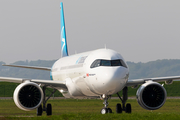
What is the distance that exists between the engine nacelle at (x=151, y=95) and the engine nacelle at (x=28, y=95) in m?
6.21

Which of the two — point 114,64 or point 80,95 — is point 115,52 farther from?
point 80,95

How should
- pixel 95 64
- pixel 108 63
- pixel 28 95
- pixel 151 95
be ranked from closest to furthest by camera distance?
pixel 108 63 → pixel 95 64 → pixel 28 95 → pixel 151 95

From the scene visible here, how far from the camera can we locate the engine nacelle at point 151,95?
2311cm

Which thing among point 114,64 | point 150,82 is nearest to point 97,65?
point 114,64

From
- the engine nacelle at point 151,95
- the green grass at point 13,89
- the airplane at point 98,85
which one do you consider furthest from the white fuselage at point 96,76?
the green grass at point 13,89

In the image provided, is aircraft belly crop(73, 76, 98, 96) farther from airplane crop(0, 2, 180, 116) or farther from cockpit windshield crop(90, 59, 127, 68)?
cockpit windshield crop(90, 59, 127, 68)

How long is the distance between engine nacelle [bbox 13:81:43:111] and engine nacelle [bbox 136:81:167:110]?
6.21 meters

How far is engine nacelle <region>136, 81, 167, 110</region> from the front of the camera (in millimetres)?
23109

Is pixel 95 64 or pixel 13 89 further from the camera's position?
pixel 13 89

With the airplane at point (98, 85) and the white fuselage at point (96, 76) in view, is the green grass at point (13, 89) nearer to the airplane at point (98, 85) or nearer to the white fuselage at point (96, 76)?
the white fuselage at point (96, 76)

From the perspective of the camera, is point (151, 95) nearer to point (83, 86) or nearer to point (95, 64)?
point (95, 64)

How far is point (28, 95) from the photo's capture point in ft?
76.3

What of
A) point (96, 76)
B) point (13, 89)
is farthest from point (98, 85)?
point (13, 89)

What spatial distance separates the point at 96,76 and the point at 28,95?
469 centimetres
